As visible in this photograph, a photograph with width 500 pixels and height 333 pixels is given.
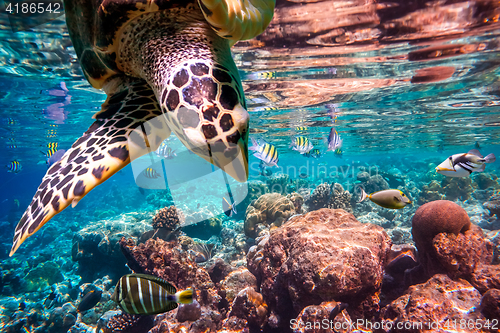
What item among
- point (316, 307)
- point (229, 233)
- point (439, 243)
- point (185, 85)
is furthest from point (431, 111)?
point (185, 85)

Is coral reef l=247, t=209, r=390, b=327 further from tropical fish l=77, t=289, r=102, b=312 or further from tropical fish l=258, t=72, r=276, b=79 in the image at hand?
tropical fish l=258, t=72, r=276, b=79

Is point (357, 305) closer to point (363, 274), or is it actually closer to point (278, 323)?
point (363, 274)

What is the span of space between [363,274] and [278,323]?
1857mm

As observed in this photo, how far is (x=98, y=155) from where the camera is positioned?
229 centimetres

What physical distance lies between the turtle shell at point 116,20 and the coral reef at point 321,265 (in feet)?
11.6

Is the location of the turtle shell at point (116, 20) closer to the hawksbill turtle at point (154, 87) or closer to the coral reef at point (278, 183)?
the hawksbill turtle at point (154, 87)

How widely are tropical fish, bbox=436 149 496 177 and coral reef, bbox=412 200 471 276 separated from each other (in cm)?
91

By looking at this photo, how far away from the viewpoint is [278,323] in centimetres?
412

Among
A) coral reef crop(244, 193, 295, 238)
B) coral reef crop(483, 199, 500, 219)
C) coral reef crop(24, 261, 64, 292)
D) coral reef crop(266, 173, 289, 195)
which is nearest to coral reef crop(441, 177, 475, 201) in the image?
coral reef crop(483, 199, 500, 219)

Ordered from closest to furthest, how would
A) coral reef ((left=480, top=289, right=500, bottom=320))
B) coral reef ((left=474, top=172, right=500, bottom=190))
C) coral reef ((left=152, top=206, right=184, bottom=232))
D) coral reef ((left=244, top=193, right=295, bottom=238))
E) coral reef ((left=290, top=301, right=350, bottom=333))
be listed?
coral reef ((left=480, top=289, right=500, bottom=320)) → coral reef ((left=290, top=301, right=350, bottom=333)) → coral reef ((left=152, top=206, right=184, bottom=232)) → coral reef ((left=244, top=193, right=295, bottom=238)) → coral reef ((left=474, top=172, right=500, bottom=190))

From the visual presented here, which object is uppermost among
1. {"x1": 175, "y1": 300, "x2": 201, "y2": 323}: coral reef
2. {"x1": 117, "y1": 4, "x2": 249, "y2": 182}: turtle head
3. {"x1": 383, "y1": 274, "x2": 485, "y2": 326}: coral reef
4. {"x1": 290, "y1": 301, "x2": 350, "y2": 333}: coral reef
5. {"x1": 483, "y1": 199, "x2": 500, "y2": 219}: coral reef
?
{"x1": 117, "y1": 4, "x2": 249, "y2": 182}: turtle head

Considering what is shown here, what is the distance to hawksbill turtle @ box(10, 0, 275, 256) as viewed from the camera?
6.38 feet

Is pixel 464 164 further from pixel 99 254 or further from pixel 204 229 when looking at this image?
pixel 99 254

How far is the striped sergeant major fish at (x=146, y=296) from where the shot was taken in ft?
9.29
